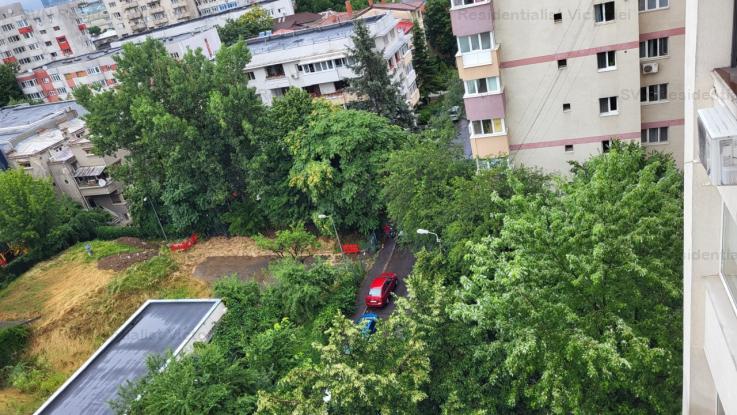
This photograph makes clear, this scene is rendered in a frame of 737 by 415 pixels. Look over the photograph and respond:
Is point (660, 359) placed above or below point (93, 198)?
above

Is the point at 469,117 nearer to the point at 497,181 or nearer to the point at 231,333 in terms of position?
the point at 497,181

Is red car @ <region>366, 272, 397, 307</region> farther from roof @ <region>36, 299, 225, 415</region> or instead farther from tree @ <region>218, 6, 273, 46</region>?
tree @ <region>218, 6, 273, 46</region>

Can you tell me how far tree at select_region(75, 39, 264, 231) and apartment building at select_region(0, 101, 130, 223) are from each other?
7.29 metres

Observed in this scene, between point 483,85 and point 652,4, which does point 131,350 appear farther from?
point 652,4

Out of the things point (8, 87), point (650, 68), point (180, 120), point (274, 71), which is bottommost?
point (650, 68)

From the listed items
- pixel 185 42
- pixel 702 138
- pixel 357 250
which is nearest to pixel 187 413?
pixel 702 138

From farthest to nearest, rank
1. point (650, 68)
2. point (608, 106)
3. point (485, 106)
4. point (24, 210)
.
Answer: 1. point (24, 210)
2. point (485, 106)
3. point (608, 106)
4. point (650, 68)

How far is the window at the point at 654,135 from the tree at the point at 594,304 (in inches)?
352

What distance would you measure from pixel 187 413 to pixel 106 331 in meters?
14.2

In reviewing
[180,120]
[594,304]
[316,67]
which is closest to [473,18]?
[594,304]

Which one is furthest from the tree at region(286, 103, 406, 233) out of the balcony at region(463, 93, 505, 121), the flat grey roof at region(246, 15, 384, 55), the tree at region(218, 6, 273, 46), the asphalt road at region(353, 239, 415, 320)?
the tree at region(218, 6, 273, 46)

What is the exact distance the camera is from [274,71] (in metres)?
39.5

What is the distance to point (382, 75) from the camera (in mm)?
34250

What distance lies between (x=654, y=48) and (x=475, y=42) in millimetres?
6565
